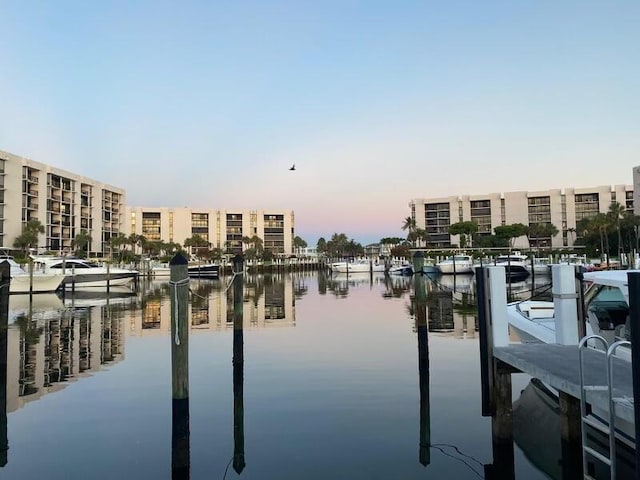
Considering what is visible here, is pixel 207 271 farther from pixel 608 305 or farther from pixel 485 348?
pixel 608 305

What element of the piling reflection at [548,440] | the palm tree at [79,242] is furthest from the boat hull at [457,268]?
the piling reflection at [548,440]

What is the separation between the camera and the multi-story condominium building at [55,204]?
84.2 metres

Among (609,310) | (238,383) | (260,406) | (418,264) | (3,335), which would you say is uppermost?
(418,264)

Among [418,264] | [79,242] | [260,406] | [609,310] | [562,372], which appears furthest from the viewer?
[79,242]

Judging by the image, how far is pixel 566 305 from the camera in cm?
950

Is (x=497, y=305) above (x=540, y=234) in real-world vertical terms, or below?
below

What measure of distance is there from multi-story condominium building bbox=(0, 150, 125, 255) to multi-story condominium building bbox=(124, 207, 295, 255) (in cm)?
3571

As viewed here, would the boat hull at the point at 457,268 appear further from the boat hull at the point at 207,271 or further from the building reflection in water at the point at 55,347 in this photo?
the building reflection in water at the point at 55,347

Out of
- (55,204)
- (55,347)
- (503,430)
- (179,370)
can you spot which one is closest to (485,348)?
(503,430)

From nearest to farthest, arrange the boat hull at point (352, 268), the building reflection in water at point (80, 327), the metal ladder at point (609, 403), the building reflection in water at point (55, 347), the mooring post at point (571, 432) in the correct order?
1. the metal ladder at point (609, 403)
2. the mooring post at point (571, 432)
3. the building reflection in water at point (55, 347)
4. the building reflection in water at point (80, 327)
5. the boat hull at point (352, 268)

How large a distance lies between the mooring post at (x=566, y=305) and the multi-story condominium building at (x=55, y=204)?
3430 inches

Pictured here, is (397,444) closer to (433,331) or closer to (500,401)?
(500,401)

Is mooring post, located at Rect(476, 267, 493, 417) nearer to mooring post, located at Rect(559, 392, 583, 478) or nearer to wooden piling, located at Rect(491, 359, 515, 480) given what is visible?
wooden piling, located at Rect(491, 359, 515, 480)

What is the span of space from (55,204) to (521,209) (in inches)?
4529
